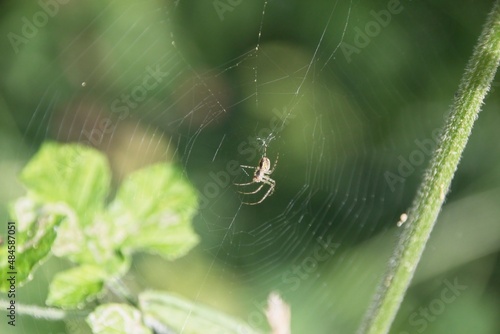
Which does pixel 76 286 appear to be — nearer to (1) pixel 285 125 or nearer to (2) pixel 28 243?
(2) pixel 28 243

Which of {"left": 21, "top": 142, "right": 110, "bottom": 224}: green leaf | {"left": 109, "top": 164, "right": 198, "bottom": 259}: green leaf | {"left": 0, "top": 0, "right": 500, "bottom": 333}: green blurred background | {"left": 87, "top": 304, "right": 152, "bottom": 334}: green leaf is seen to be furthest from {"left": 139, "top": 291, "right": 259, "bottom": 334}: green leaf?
{"left": 0, "top": 0, "right": 500, "bottom": 333}: green blurred background

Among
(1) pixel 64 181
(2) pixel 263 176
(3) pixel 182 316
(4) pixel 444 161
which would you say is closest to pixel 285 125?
(2) pixel 263 176

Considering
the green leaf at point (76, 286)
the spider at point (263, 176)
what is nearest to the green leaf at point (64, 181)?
the green leaf at point (76, 286)

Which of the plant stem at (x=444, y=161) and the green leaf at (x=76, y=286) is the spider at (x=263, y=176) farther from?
the plant stem at (x=444, y=161)

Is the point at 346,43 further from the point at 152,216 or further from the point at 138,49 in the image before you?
the point at 152,216

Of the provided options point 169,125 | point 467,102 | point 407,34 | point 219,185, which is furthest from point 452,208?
point 467,102

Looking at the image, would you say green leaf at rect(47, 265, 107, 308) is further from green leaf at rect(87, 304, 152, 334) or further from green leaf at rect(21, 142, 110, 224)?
green leaf at rect(21, 142, 110, 224)
